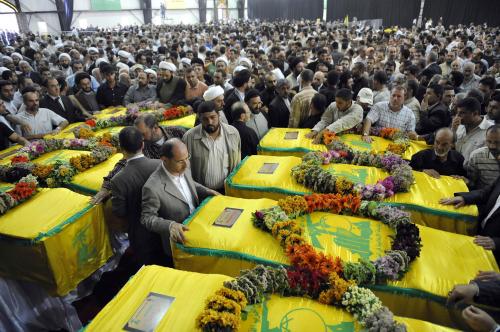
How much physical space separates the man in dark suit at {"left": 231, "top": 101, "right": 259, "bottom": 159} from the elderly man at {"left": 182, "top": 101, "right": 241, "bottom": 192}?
18.3 inches

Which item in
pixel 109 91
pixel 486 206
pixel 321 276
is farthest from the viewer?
pixel 109 91

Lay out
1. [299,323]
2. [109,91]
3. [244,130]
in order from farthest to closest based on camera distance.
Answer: [109,91] → [244,130] → [299,323]

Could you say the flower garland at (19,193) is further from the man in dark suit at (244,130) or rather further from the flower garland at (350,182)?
the flower garland at (350,182)

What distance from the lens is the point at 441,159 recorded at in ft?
12.6

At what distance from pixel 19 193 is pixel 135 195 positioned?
4.29 ft

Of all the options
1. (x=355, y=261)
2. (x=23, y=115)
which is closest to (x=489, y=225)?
(x=355, y=261)

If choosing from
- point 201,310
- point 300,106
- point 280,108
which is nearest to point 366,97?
point 300,106

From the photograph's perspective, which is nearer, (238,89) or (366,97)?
(366,97)

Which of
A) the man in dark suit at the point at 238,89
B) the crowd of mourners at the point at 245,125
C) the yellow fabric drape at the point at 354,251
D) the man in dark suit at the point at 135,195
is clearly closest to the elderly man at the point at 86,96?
the crowd of mourners at the point at 245,125

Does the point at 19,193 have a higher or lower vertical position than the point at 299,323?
higher

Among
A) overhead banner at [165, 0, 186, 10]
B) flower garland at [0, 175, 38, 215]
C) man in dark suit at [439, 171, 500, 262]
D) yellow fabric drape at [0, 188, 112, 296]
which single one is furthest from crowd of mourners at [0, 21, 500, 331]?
overhead banner at [165, 0, 186, 10]

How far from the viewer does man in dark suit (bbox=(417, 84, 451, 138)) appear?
5059mm

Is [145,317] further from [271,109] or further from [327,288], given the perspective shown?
[271,109]

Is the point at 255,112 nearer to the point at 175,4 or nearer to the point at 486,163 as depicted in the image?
the point at 486,163
